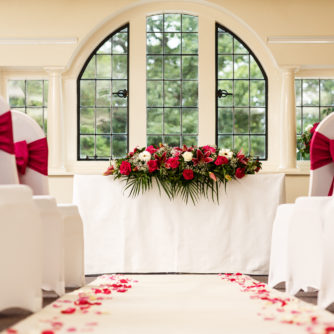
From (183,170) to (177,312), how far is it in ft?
8.43

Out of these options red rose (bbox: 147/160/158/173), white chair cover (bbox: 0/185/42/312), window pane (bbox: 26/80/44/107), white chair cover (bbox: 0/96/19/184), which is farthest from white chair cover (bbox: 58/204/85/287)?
window pane (bbox: 26/80/44/107)

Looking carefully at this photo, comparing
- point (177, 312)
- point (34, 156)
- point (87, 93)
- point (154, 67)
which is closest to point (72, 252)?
point (34, 156)

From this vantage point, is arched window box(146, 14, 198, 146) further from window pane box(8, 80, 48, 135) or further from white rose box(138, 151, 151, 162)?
white rose box(138, 151, 151, 162)

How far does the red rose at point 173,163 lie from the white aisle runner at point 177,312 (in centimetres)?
134

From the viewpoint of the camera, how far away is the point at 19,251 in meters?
2.94

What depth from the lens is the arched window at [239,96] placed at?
27.2 ft

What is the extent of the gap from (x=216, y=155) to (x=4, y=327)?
3210mm

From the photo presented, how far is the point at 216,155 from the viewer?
5.60 metres

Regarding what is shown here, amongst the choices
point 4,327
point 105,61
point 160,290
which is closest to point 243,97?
point 105,61

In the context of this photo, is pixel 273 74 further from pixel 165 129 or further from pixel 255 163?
pixel 255 163

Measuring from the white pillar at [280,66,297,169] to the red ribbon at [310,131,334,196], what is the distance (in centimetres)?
389

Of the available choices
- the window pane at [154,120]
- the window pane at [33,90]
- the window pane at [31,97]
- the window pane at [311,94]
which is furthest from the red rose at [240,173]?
the window pane at [33,90]

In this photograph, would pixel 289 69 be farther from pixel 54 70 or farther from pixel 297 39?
pixel 54 70

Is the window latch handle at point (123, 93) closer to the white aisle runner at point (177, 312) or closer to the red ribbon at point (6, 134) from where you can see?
the white aisle runner at point (177, 312)
